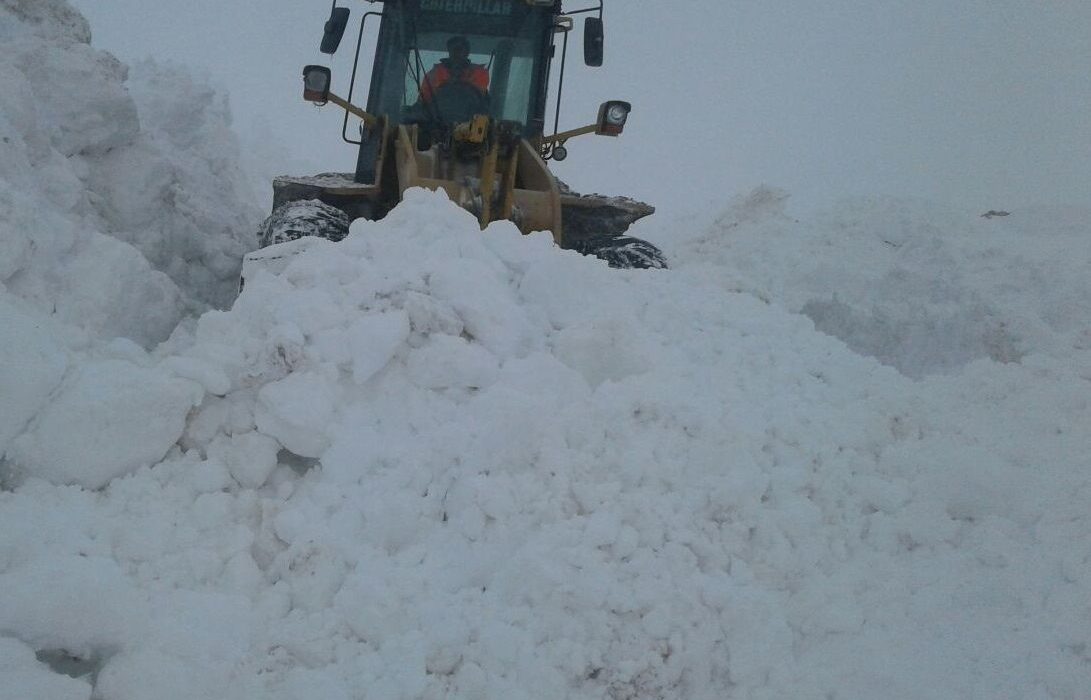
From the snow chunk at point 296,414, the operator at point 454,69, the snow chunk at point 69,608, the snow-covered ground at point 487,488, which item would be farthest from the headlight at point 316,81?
the snow chunk at point 69,608

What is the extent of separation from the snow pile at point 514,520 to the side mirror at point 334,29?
2867mm

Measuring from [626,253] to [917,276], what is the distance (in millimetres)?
2699

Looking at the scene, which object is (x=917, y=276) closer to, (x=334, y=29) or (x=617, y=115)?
(x=617, y=115)

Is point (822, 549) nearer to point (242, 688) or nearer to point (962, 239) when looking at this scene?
point (242, 688)

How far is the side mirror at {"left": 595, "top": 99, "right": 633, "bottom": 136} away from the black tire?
33.6 inches

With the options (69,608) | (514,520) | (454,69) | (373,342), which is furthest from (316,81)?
(69,608)

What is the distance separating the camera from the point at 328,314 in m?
3.34

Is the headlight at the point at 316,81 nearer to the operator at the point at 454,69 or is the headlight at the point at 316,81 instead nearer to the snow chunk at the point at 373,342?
the operator at the point at 454,69

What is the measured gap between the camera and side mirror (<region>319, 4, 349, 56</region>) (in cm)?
607

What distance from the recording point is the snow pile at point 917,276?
594 cm

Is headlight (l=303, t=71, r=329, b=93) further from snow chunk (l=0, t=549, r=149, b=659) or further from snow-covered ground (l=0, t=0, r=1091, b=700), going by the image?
snow chunk (l=0, t=549, r=149, b=659)

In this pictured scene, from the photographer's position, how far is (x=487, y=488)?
2865 millimetres

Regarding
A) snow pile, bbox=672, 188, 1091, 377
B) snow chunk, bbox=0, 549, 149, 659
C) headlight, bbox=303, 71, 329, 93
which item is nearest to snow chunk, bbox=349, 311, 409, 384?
snow chunk, bbox=0, 549, 149, 659

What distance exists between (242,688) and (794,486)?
1.93 metres
